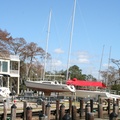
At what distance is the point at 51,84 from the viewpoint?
4475 cm

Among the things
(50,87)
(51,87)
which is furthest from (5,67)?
(51,87)

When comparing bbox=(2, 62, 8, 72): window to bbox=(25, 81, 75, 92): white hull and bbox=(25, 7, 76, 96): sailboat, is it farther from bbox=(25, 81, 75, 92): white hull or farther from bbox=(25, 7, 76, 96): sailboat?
bbox=(25, 81, 75, 92): white hull

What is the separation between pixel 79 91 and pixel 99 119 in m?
21.3

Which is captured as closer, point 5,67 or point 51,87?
point 51,87

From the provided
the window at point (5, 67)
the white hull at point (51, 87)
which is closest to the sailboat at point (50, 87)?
the white hull at point (51, 87)

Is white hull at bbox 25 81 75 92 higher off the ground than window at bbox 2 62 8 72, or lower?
lower

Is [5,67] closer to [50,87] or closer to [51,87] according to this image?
[50,87]

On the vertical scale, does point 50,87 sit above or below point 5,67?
below

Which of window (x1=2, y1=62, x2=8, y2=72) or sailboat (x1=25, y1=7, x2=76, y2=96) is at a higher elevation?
window (x1=2, y1=62, x2=8, y2=72)

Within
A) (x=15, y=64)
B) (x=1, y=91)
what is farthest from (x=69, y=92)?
(x=15, y=64)

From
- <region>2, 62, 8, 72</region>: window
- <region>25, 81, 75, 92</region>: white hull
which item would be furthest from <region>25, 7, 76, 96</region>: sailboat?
<region>2, 62, 8, 72</region>: window

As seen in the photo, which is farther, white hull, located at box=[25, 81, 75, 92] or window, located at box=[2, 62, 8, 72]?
window, located at box=[2, 62, 8, 72]

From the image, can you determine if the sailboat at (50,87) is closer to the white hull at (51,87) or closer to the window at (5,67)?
the white hull at (51,87)

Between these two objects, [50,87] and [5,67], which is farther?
[5,67]
